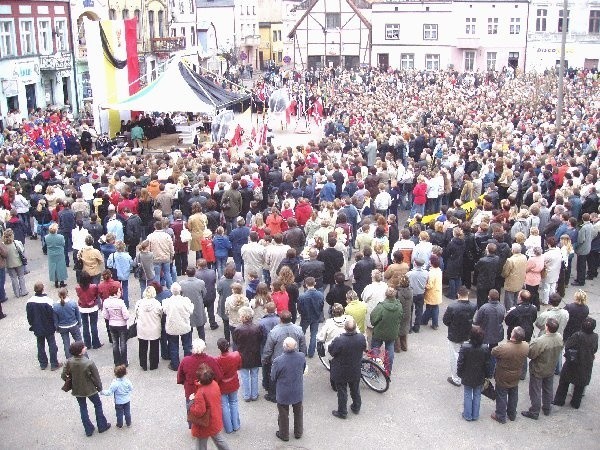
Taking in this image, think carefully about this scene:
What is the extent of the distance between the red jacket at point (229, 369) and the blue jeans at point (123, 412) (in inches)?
53.4

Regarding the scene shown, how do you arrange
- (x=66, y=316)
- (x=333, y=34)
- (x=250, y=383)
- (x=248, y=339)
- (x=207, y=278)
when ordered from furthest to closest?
1. (x=333, y=34)
2. (x=207, y=278)
3. (x=66, y=316)
4. (x=250, y=383)
5. (x=248, y=339)

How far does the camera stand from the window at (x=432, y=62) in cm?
5672

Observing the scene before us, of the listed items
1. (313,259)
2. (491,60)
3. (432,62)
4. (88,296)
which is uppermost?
(491,60)

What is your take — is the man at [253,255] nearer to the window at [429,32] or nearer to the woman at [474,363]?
the woman at [474,363]

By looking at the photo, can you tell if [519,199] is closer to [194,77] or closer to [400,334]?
[400,334]

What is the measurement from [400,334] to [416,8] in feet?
163

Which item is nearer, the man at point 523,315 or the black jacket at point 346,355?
the black jacket at point 346,355

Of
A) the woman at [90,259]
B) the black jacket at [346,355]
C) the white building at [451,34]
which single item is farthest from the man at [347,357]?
the white building at [451,34]

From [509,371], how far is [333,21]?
54.1 metres

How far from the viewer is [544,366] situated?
8.82 metres

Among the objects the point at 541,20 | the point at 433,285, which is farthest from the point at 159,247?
the point at 541,20

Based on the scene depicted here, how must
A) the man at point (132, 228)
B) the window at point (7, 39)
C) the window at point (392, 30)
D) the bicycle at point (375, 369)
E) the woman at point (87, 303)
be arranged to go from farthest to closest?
the window at point (392, 30) < the window at point (7, 39) < the man at point (132, 228) < the woman at point (87, 303) < the bicycle at point (375, 369)

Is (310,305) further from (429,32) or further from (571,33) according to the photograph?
(429,32)

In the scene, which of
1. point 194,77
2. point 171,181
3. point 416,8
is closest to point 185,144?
point 194,77
